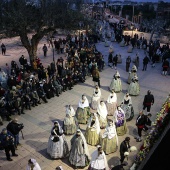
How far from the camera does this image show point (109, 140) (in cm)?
895

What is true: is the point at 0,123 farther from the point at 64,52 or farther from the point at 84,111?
the point at 64,52

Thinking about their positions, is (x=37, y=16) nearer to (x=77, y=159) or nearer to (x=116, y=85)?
(x=116, y=85)

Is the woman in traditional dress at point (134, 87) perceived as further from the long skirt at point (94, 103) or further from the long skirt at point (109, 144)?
the long skirt at point (109, 144)

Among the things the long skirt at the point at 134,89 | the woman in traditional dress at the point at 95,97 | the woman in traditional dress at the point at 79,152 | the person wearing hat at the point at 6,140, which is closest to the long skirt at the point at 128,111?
the woman in traditional dress at the point at 95,97

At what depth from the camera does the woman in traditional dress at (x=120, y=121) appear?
10070 mm

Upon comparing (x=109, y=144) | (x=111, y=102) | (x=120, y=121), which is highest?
(x=111, y=102)

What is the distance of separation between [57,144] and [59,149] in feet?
0.72

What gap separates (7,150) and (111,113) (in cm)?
557

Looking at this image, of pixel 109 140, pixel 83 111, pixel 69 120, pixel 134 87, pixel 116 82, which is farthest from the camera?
pixel 116 82

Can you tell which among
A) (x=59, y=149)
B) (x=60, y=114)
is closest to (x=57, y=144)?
(x=59, y=149)

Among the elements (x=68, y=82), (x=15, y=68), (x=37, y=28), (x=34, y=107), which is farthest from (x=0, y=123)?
(x=37, y=28)

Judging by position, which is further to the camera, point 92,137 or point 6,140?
point 92,137

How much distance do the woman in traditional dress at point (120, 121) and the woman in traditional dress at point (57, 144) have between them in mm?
2618

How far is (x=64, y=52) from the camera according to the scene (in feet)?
78.2
